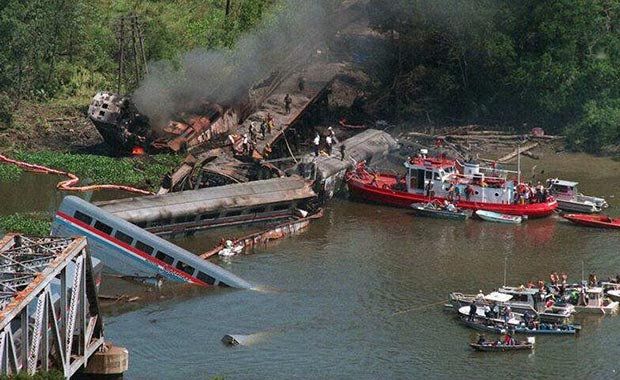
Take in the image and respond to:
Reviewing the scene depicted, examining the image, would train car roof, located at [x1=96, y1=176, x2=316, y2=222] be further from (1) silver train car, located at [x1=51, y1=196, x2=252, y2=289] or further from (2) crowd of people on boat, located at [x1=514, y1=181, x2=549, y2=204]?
(2) crowd of people on boat, located at [x1=514, y1=181, x2=549, y2=204]

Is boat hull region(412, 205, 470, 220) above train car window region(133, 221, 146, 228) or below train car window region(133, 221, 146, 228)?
below

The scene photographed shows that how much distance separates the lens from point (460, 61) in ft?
297

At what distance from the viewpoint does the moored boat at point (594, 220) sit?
7175 centimetres

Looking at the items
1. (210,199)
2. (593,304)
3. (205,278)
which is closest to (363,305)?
(205,278)

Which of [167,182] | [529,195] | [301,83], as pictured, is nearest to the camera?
[167,182]

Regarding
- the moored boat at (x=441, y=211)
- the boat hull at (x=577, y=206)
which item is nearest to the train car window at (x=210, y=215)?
the moored boat at (x=441, y=211)

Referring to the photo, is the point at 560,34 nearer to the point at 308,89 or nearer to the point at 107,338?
the point at 308,89

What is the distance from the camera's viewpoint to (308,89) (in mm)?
89812

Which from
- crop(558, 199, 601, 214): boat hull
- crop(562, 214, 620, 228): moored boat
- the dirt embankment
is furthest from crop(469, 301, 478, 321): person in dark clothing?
the dirt embankment

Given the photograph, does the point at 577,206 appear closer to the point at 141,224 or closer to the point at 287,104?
the point at 287,104

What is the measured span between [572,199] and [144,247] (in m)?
24.8

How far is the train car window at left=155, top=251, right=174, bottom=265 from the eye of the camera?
201ft

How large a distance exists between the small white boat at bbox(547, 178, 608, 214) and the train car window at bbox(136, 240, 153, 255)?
2405 centimetres

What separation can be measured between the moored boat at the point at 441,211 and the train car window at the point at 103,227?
743 inches
